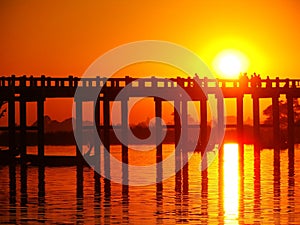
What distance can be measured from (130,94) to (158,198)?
20.4 meters

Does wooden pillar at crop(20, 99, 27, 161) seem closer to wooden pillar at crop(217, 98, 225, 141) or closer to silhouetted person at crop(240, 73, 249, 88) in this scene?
wooden pillar at crop(217, 98, 225, 141)

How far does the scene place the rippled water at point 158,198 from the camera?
89.0 feet

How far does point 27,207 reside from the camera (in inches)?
1173

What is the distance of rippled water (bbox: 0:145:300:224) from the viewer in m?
27.1

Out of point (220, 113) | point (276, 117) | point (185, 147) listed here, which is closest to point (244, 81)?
point (220, 113)

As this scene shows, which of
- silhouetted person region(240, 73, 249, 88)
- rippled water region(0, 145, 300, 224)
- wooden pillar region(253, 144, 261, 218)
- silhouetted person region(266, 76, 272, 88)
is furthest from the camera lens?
silhouetted person region(266, 76, 272, 88)

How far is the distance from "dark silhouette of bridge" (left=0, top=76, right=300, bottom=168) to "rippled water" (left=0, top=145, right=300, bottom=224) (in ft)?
14.8

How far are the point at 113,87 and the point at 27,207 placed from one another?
21.3 meters

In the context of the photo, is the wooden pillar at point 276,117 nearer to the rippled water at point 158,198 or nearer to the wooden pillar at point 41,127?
the rippled water at point 158,198

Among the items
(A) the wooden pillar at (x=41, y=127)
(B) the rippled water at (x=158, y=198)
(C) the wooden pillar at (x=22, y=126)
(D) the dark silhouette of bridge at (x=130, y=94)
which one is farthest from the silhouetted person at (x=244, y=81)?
(C) the wooden pillar at (x=22, y=126)

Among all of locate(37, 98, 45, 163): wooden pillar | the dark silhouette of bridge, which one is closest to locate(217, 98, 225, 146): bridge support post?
the dark silhouette of bridge

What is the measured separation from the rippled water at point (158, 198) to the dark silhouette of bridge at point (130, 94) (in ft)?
14.8

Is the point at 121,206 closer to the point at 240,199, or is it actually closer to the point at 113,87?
the point at 240,199

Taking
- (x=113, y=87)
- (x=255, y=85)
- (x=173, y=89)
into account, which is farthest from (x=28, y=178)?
(x=255, y=85)
